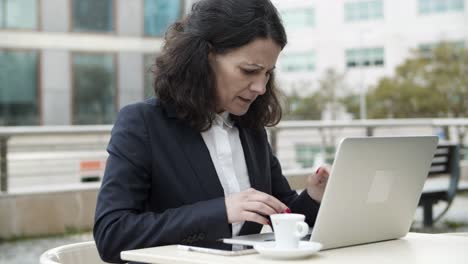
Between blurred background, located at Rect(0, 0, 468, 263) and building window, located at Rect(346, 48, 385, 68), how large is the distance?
0.05 metres

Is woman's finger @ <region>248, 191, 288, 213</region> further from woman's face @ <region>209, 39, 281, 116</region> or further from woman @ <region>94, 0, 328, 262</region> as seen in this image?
woman's face @ <region>209, 39, 281, 116</region>

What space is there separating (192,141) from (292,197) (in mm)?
416

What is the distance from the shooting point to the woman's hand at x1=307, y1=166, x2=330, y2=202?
1984 millimetres

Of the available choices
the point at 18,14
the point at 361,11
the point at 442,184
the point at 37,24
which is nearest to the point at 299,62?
the point at 361,11

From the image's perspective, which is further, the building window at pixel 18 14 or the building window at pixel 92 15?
the building window at pixel 92 15

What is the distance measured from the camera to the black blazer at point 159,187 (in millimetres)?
1757

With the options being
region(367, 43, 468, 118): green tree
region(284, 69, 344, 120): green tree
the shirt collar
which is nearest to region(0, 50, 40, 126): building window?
region(284, 69, 344, 120): green tree

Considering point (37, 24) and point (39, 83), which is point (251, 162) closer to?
point (39, 83)

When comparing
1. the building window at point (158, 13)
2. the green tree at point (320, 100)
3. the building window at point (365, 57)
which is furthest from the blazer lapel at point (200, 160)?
the building window at point (365, 57)

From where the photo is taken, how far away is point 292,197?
227cm

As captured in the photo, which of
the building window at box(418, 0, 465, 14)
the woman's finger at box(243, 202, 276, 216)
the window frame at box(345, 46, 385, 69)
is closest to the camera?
the woman's finger at box(243, 202, 276, 216)

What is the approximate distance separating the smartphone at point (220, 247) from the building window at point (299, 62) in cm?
3857

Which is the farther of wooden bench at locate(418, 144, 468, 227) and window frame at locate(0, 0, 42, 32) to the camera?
window frame at locate(0, 0, 42, 32)

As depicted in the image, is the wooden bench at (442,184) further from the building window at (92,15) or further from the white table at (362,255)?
the building window at (92,15)
